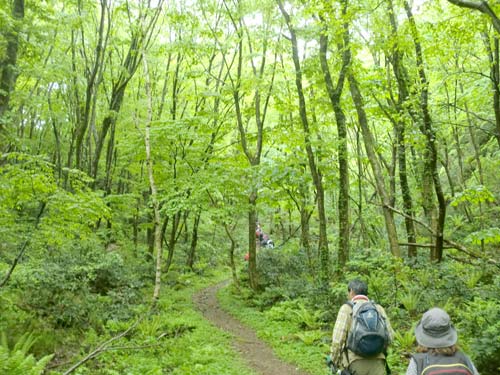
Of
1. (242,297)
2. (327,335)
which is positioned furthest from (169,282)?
(327,335)

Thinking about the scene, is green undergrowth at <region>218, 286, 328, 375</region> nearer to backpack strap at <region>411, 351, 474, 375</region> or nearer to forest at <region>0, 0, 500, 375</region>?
forest at <region>0, 0, 500, 375</region>

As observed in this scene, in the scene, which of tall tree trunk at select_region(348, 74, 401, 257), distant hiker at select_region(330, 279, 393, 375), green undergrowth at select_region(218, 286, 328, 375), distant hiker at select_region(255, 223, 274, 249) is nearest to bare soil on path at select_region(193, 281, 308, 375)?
green undergrowth at select_region(218, 286, 328, 375)

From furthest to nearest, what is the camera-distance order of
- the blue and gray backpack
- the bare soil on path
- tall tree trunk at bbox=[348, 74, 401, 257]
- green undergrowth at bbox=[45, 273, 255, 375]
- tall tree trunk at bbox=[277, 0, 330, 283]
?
tall tree trunk at bbox=[277, 0, 330, 283]
tall tree trunk at bbox=[348, 74, 401, 257]
the bare soil on path
green undergrowth at bbox=[45, 273, 255, 375]
the blue and gray backpack

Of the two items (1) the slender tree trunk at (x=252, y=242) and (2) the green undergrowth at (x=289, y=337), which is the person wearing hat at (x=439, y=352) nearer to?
(2) the green undergrowth at (x=289, y=337)

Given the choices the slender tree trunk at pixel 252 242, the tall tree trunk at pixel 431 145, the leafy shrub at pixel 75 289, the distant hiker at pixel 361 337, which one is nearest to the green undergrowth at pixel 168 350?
the leafy shrub at pixel 75 289

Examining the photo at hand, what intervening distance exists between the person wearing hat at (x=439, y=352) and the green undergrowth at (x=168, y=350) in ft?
13.6

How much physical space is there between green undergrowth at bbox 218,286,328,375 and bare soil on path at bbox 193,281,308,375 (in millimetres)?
174

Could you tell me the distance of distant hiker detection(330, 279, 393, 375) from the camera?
3.83 m

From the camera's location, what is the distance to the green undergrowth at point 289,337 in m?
7.80

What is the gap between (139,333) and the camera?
9203 millimetres

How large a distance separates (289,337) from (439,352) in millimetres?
6911

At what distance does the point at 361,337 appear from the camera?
3.83 meters

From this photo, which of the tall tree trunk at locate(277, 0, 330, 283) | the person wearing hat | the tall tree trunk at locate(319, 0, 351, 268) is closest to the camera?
the person wearing hat

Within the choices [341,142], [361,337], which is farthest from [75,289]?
[361,337]
